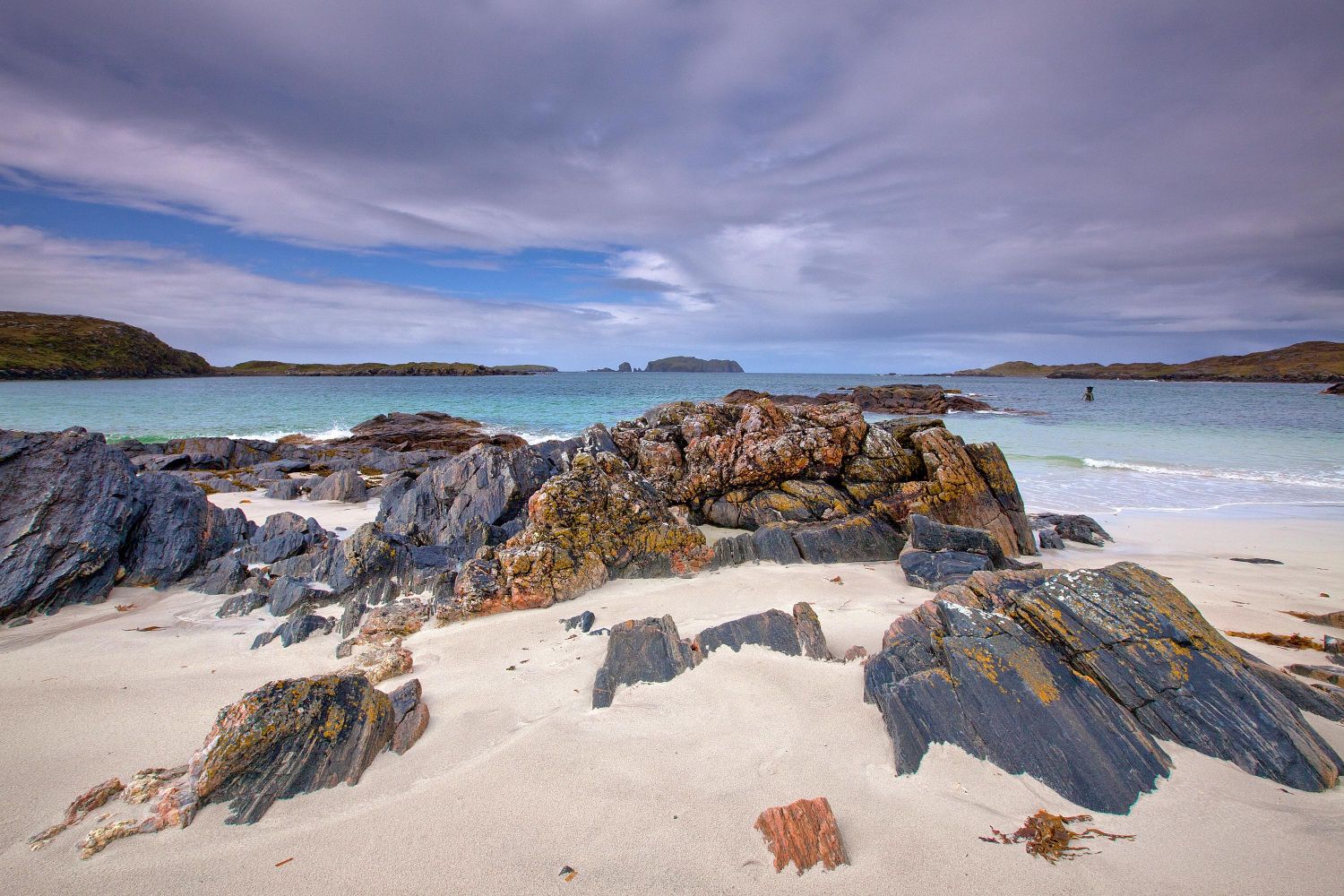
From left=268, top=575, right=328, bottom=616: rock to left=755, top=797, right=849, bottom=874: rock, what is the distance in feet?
21.1

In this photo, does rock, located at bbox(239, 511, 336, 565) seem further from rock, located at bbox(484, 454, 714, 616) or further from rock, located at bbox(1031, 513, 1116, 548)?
A: rock, located at bbox(1031, 513, 1116, 548)

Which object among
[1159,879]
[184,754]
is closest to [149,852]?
[184,754]

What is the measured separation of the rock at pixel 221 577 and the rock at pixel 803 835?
316 inches

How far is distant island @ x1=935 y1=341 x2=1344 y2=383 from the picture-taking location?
9988 cm

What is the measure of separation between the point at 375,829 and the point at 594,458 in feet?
19.7

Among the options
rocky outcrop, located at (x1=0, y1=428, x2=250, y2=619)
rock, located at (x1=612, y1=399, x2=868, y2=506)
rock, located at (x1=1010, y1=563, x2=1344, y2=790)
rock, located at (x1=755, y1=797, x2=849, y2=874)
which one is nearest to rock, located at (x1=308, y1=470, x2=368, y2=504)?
rocky outcrop, located at (x1=0, y1=428, x2=250, y2=619)

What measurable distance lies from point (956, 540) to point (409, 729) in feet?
22.7

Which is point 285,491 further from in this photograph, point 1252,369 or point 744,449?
point 1252,369

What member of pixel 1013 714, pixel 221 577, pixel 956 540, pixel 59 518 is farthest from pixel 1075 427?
pixel 59 518

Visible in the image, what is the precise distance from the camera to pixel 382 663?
16.7 feet

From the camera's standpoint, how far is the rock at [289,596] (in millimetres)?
6840

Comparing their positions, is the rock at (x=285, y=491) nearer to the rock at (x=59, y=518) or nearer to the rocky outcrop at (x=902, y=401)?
the rock at (x=59, y=518)

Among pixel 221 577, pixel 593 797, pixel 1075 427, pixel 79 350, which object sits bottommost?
pixel 1075 427

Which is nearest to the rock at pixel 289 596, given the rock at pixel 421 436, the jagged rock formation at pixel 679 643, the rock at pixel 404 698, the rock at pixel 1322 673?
the rock at pixel 404 698
